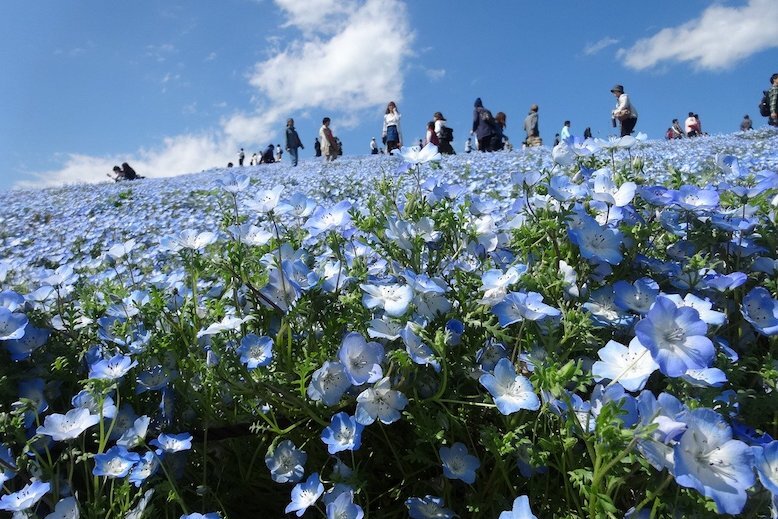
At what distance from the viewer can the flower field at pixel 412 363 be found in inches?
43.1

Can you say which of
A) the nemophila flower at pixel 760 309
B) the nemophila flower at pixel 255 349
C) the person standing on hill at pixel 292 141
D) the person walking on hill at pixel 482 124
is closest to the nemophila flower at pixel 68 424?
the nemophila flower at pixel 255 349

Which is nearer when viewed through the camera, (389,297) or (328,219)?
(389,297)

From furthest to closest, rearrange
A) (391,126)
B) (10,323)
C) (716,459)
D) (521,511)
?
1. (391,126)
2. (10,323)
3. (521,511)
4. (716,459)

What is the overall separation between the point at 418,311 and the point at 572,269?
343 mm

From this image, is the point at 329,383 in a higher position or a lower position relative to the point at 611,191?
lower

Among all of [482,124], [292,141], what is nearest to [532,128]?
[482,124]

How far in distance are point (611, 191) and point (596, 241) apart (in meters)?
0.17

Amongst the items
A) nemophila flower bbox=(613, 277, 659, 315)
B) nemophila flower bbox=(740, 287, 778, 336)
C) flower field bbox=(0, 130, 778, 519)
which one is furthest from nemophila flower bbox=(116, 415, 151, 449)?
nemophila flower bbox=(740, 287, 778, 336)

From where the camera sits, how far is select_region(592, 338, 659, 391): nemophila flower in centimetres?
101

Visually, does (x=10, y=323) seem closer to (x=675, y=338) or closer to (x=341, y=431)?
(x=341, y=431)

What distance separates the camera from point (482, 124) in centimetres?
1398

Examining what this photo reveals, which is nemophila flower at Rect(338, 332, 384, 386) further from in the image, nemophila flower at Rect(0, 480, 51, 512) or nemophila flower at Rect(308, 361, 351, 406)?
nemophila flower at Rect(0, 480, 51, 512)

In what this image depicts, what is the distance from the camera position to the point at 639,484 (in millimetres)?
1079

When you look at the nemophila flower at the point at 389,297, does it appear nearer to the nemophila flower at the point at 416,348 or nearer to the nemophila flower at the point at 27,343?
the nemophila flower at the point at 416,348
